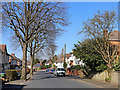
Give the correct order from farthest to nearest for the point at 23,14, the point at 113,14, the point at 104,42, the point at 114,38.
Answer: the point at 114,38, the point at 23,14, the point at 104,42, the point at 113,14

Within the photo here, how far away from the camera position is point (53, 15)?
2791 centimetres

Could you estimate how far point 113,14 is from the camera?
23.9 meters

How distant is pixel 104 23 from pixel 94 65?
620 centimetres

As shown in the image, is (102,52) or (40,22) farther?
(40,22)

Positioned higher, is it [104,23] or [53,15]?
[53,15]

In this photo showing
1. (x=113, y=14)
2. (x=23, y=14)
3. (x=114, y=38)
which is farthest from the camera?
(x=114, y=38)

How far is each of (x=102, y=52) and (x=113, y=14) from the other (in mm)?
4892

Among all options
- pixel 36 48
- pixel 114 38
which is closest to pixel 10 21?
pixel 36 48

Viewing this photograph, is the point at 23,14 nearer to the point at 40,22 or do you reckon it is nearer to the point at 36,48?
the point at 40,22

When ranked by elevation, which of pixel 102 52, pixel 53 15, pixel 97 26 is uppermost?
pixel 53 15

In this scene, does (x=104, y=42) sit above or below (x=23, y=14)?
below

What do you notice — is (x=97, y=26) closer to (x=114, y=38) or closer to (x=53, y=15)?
(x=53, y=15)

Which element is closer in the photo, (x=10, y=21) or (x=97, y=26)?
(x=97, y=26)

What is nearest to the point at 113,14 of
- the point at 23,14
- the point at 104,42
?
the point at 104,42
